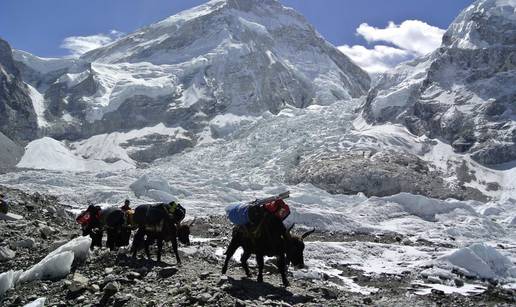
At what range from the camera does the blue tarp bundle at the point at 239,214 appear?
13406 millimetres

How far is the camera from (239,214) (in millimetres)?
13578

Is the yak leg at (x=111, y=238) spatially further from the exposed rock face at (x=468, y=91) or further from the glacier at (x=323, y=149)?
the exposed rock face at (x=468, y=91)

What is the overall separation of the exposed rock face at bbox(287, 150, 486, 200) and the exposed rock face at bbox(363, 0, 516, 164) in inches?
578

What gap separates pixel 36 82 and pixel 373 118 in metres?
126

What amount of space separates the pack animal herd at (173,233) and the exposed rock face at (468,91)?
104236 millimetres

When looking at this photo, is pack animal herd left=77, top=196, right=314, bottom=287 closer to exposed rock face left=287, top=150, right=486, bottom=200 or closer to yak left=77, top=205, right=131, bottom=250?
yak left=77, top=205, right=131, bottom=250

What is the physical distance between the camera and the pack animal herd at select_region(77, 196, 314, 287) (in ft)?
42.9

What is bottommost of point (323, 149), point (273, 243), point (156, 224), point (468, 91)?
point (273, 243)

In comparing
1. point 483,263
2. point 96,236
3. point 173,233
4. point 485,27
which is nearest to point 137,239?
point 173,233

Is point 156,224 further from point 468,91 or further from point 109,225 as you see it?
point 468,91

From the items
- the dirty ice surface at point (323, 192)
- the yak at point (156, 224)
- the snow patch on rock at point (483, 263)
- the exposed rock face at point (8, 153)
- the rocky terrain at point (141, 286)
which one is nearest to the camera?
the rocky terrain at point (141, 286)

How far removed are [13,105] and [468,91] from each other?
426 feet

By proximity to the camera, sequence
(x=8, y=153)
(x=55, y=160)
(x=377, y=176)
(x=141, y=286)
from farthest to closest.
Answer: (x=55, y=160)
(x=8, y=153)
(x=377, y=176)
(x=141, y=286)

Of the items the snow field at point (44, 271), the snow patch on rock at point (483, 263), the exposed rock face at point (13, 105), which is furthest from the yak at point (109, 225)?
the exposed rock face at point (13, 105)
